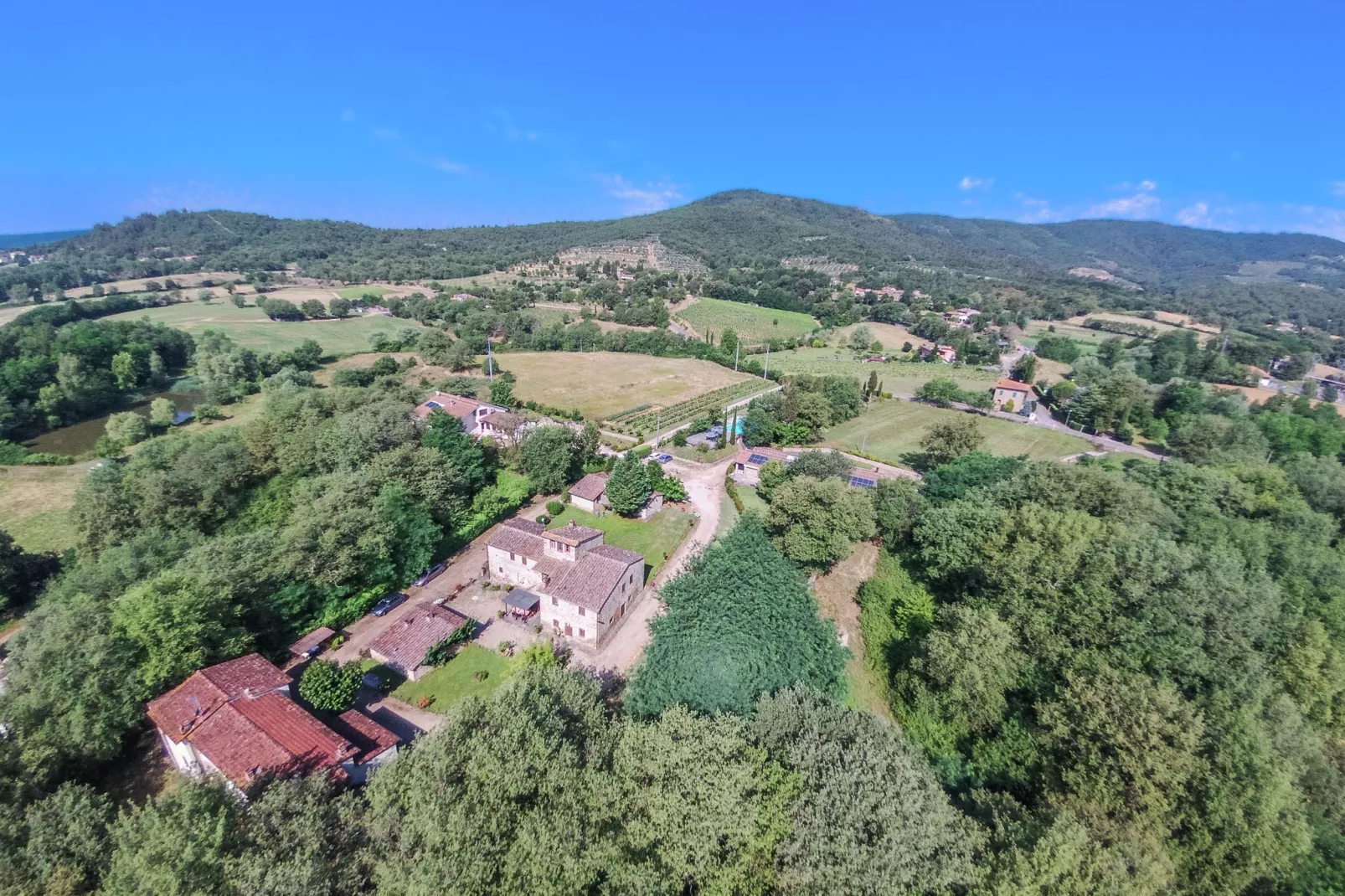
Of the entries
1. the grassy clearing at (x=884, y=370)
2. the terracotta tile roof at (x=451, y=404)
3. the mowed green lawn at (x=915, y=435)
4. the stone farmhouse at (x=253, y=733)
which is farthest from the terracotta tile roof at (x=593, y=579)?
the grassy clearing at (x=884, y=370)

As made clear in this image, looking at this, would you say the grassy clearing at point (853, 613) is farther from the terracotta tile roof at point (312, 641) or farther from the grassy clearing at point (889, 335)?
the grassy clearing at point (889, 335)

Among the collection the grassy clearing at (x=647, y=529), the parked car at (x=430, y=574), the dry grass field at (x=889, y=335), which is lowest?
the parked car at (x=430, y=574)

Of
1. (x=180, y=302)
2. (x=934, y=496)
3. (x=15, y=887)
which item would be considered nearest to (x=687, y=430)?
(x=934, y=496)

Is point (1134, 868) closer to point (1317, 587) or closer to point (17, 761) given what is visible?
point (1317, 587)

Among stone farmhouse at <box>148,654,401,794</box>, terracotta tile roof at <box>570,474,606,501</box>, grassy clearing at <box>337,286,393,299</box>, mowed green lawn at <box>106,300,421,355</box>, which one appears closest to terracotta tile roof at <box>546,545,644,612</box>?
stone farmhouse at <box>148,654,401,794</box>

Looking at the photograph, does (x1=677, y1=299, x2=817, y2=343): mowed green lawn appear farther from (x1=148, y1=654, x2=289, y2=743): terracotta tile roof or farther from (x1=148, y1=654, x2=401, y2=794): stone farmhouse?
(x1=148, y1=654, x2=401, y2=794): stone farmhouse

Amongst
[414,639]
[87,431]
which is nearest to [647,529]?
[414,639]

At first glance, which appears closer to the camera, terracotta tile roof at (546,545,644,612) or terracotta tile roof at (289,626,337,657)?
terracotta tile roof at (289,626,337,657)
